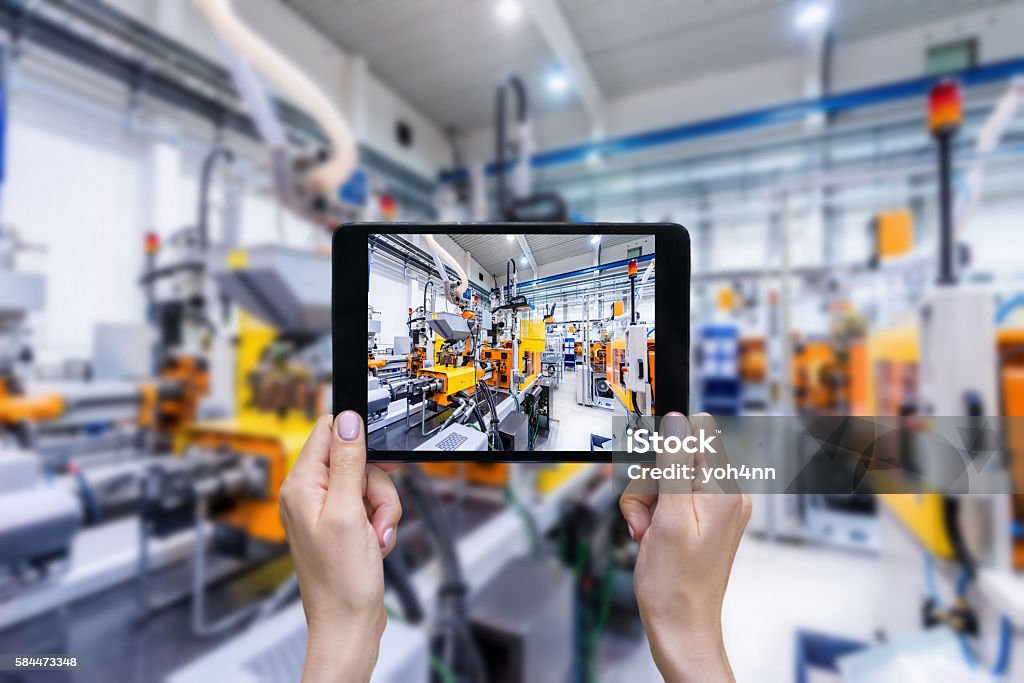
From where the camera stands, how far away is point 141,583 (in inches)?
65.0

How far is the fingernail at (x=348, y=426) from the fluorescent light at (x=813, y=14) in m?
3.96

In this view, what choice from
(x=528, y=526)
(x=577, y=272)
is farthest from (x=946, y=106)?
(x=528, y=526)

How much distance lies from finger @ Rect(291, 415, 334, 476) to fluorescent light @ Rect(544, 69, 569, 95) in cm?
334

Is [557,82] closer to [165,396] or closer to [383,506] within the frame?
[165,396]

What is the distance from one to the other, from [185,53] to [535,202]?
2.59m

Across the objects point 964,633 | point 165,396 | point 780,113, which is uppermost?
point 780,113

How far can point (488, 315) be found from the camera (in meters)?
0.48

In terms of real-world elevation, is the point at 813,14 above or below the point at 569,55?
above

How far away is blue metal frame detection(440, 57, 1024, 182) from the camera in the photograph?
9.91ft

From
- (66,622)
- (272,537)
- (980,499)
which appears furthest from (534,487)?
(66,622)

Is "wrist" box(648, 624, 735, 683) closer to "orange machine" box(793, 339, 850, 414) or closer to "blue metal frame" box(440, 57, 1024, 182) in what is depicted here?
"blue metal frame" box(440, 57, 1024, 182)

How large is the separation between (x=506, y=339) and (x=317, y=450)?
22 centimetres

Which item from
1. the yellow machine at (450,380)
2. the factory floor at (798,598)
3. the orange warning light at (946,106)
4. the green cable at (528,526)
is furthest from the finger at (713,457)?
the green cable at (528,526)

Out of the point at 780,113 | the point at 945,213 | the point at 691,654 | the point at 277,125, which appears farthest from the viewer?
the point at 780,113
